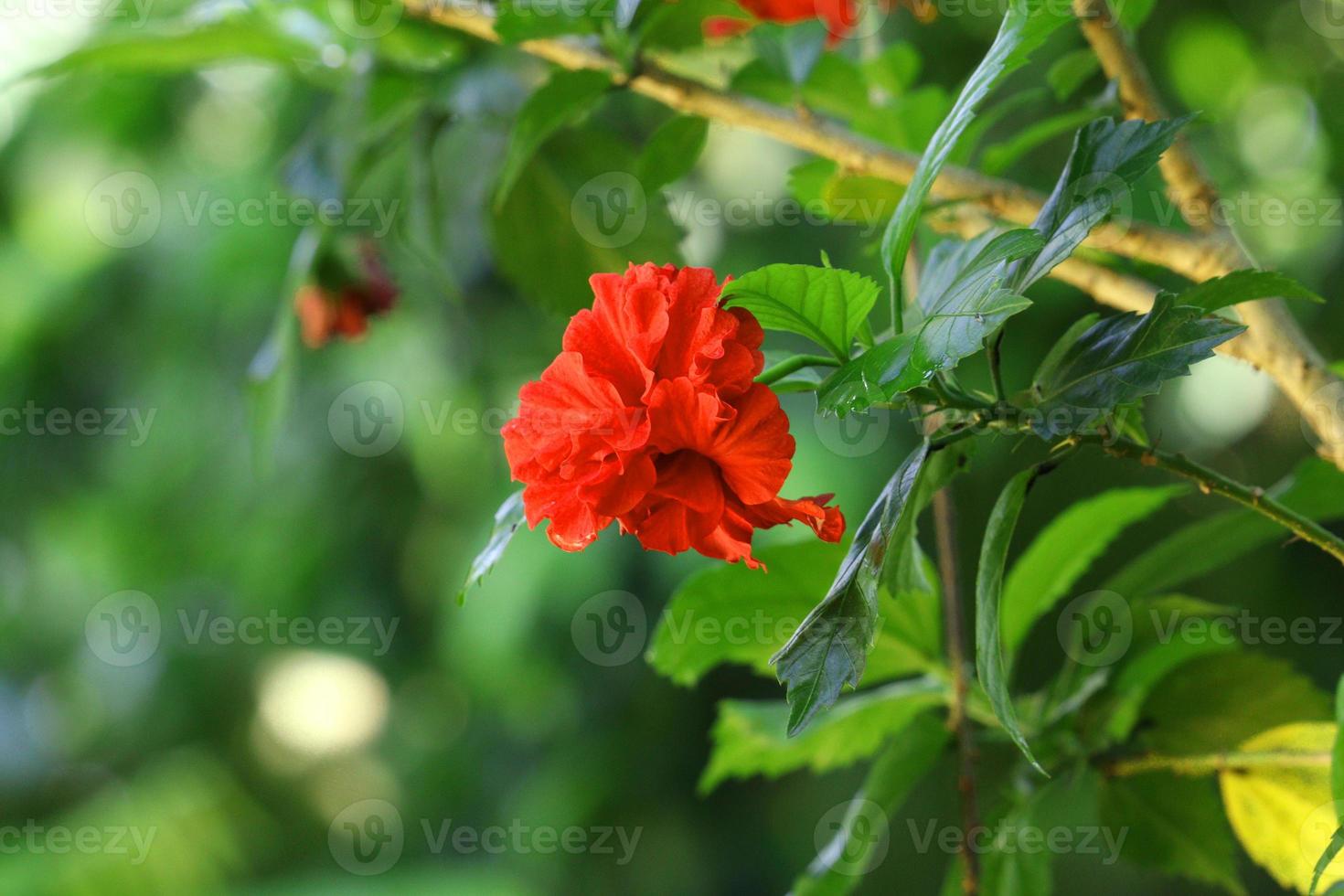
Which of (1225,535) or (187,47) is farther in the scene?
(187,47)

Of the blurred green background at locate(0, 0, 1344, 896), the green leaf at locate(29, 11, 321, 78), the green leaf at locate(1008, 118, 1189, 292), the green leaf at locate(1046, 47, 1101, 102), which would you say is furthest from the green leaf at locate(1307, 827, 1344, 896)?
the blurred green background at locate(0, 0, 1344, 896)

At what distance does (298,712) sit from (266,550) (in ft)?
0.87

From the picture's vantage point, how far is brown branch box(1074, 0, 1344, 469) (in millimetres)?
331

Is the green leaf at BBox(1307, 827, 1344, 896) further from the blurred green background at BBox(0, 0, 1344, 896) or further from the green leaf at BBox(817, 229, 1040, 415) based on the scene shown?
the blurred green background at BBox(0, 0, 1344, 896)

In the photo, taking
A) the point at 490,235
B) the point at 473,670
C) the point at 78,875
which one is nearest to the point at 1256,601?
the point at 473,670

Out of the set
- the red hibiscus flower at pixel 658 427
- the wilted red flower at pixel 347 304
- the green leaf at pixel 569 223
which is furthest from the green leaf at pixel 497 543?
the wilted red flower at pixel 347 304

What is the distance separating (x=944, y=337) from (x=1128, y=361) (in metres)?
0.05

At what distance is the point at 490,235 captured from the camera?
0.55 m

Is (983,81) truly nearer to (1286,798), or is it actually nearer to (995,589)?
(995,589)

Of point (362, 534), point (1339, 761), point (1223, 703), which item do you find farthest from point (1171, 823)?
point (362, 534)

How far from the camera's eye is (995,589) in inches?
10.7

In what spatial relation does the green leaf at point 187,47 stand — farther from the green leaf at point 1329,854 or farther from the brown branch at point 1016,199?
the green leaf at point 1329,854

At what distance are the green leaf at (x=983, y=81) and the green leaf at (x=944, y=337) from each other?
2 centimetres

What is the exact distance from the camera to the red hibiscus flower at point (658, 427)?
0.24 metres
